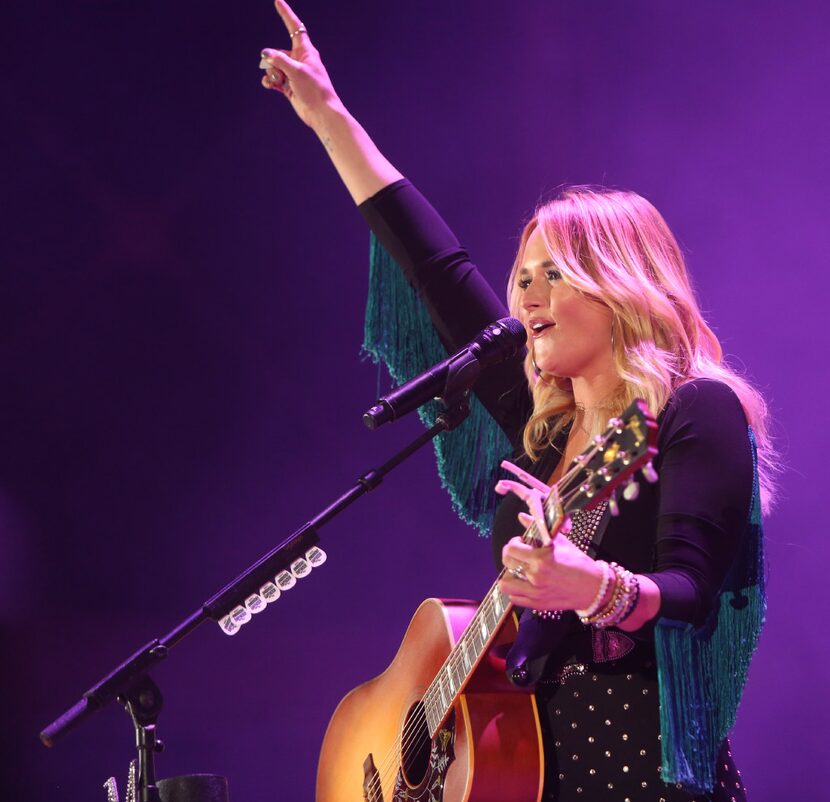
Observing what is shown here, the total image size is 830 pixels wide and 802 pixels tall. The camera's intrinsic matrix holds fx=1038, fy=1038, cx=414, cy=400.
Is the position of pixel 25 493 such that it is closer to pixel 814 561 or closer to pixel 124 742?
pixel 124 742

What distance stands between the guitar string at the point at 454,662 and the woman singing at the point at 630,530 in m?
0.04

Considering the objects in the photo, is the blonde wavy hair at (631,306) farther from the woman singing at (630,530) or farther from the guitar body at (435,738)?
the guitar body at (435,738)

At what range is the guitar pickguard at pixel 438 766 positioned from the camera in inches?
72.2

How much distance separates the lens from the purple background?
308 centimetres

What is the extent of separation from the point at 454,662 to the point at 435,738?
0.15 m

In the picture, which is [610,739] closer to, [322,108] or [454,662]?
[454,662]

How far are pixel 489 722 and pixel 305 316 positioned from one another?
76.1 inches

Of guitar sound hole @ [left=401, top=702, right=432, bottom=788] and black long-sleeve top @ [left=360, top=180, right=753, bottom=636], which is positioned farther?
guitar sound hole @ [left=401, top=702, right=432, bottom=788]

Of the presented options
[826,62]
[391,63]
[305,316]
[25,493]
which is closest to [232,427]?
[305,316]

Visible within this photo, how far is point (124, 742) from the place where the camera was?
318 centimetres

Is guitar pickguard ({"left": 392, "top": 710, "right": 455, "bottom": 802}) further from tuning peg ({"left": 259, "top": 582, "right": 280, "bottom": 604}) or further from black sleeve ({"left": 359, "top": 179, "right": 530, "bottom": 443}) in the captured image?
black sleeve ({"left": 359, "top": 179, "right": 530, "bottom": 443})

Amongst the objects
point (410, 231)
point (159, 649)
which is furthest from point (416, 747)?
point (410, 231)

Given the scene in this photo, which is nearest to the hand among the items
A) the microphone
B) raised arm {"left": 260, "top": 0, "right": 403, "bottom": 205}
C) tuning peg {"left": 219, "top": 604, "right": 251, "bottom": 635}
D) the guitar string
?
raised arm {"left": 260, "top": 0, "right": 403, "bottom": 205}

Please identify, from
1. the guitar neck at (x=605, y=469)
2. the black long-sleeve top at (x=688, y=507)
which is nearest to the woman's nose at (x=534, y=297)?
the black long-sleeve top at (x=688, y=507)
